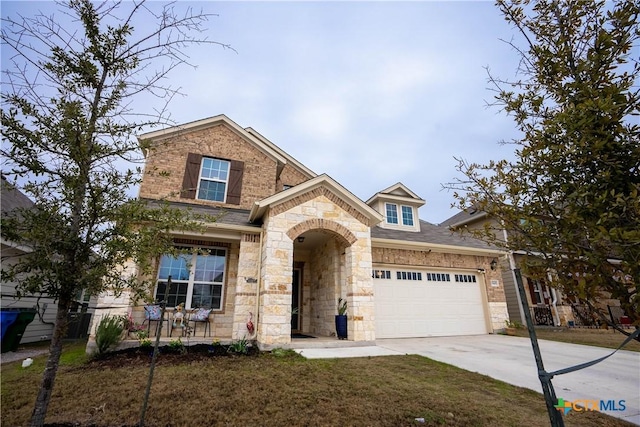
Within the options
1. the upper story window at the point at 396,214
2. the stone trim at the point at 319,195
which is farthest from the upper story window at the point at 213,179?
the upper story window at the point at 396,214

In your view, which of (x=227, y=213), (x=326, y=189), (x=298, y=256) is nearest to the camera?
(x=326, y=189)

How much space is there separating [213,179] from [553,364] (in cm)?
1135

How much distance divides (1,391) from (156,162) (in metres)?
7.56

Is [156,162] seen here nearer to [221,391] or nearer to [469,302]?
[221,391]

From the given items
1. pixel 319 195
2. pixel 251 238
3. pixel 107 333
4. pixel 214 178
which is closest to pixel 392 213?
pixel 319 195

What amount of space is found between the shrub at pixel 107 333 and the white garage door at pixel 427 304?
293 inches

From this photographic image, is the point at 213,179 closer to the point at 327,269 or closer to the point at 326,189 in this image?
the point at 326,189

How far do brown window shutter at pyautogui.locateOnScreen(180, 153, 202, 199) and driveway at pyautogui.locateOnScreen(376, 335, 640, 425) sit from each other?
8.33 m

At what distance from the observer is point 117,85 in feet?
10.8

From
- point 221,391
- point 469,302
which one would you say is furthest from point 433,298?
point 221,391

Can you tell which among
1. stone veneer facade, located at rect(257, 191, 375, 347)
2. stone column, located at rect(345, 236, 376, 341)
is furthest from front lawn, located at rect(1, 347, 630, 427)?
stone column, located at rect(345, 236, 376, 341)

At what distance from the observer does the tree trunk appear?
258 cm

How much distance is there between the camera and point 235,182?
436 inches

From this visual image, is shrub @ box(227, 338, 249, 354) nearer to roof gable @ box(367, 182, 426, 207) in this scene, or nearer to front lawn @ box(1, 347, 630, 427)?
front lawn @ box(1, 347, 630, 427)
